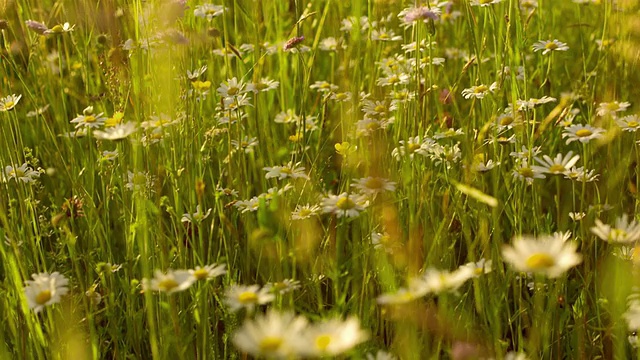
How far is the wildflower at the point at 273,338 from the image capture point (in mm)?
600

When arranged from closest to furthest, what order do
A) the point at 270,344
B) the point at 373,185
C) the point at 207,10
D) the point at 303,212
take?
the point at 270,344, the point at 373,185, the point at 303,212, the point at 207,10

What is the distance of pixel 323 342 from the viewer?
2.10ft

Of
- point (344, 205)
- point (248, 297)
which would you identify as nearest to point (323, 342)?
point (248, 297)

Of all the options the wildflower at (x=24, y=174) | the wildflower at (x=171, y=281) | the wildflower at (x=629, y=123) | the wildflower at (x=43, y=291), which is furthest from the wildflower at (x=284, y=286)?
the wildflower at (x=629, y=123)

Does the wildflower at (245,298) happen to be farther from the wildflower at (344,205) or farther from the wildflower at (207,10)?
the wildflower at (207,10)

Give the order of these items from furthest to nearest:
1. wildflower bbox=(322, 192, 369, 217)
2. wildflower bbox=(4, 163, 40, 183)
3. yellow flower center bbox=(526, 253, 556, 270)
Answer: wildflower bbox=(4, 163, 40, 183) < wildflower bbox=(322, 192, 369, 217) < yellow flower center bbox=(526, 253, 556, 270)

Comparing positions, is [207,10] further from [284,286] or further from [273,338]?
[273,338]

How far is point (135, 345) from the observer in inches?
44.8

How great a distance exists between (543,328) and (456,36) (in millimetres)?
1238

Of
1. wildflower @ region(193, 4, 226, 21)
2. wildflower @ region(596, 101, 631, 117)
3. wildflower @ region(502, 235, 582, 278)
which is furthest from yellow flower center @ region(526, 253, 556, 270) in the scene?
wildflower @ region(193, 4, 226, 21)

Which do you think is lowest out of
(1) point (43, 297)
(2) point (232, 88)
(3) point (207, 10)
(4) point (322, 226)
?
(4) point (322, 226)

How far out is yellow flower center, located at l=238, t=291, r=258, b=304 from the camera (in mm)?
836

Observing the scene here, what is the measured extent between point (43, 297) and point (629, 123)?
1142 mm

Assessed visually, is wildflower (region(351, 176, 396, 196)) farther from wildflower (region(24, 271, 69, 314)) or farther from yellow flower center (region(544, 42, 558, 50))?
yellow flower center (region(544, 42, 558, 50))
